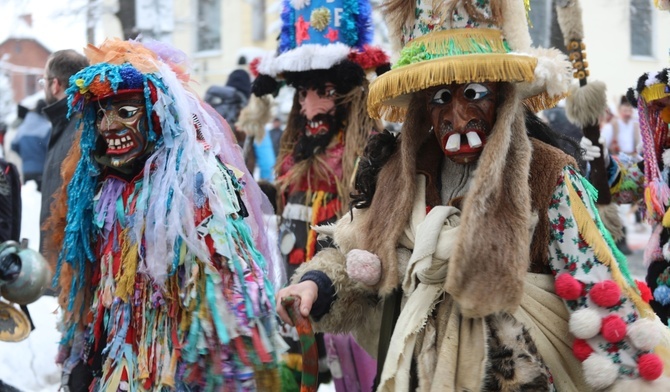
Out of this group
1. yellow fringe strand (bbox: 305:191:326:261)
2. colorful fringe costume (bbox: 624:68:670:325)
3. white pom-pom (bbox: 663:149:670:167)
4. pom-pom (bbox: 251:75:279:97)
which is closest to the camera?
colorful fringe costume (bbox: 624:68:670:325)

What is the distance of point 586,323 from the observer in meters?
2.79

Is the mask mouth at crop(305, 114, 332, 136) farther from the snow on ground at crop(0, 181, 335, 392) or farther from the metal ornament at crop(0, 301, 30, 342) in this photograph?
the metal ornament at crop(0, 301, 30, 342)

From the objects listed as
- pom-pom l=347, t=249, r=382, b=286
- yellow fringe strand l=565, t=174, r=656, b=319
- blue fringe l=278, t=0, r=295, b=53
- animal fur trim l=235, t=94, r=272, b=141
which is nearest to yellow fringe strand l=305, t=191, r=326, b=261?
blue fringe l=278, t=0, r=295, b=53

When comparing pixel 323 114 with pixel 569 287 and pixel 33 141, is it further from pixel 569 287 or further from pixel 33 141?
pixel 33 141

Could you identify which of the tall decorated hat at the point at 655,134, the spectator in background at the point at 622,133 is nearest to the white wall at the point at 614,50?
the spectator in background at the point at 622,133

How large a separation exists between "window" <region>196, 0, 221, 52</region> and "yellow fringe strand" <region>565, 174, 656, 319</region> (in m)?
22.4

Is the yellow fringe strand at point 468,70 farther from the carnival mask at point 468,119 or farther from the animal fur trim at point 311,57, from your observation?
the animal fur trim at point 311,57

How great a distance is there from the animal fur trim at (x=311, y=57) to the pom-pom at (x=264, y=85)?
→ 0.69 feet

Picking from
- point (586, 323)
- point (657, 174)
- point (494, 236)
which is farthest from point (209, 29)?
point (586, 323)

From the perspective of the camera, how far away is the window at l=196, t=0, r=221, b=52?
24.6 m

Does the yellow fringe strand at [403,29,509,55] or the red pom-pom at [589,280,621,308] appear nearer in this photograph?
the red pom-pom at [589,280,621,308]

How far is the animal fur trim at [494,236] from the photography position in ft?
8.98

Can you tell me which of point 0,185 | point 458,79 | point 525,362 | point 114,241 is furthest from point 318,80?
point 525,362

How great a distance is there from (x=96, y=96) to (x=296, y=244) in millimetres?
2376
